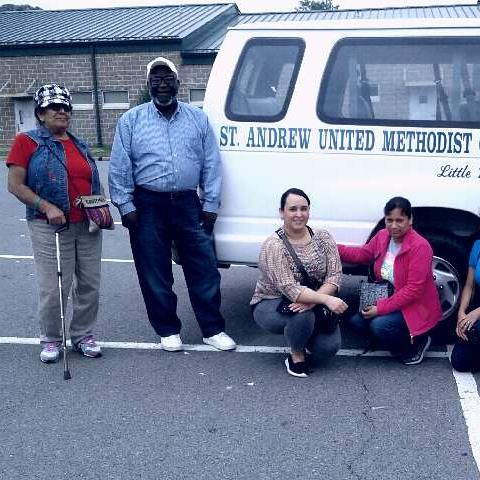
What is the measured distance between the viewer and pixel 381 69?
490cm

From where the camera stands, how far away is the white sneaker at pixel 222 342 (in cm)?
517

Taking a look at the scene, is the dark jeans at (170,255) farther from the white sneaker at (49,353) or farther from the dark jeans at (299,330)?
the white sneaker at (49,353)

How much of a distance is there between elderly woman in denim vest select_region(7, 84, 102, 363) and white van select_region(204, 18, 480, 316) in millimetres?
997

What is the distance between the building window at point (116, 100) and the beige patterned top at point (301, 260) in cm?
2223

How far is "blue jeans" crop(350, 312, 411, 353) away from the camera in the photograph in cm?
477

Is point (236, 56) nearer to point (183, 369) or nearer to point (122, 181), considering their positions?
point (122, 181)

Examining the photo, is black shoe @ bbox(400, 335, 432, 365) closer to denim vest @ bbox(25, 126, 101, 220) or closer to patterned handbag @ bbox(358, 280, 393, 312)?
patterned handbag @ bbox(358, 280, 393, 312)

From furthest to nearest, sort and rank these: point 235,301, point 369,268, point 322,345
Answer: point 235,301 < point 369,268 < point 322,345

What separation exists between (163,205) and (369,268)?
1.51 metres

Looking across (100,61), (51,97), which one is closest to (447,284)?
(51,97)

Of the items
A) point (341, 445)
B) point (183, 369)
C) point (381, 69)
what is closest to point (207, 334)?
point (183, 369)

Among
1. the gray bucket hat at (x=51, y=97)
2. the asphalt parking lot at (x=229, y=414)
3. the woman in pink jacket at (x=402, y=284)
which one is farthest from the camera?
the woman in pink jacket at (x=402, y=284)

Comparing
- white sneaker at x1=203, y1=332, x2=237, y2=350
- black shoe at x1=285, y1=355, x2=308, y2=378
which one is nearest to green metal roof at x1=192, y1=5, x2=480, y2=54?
white sneaker at x1=203, y1=332, x2=237, y2=350

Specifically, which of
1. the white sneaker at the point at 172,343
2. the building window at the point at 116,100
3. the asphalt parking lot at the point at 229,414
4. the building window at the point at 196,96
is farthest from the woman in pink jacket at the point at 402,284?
the building window at the point at 116,100
